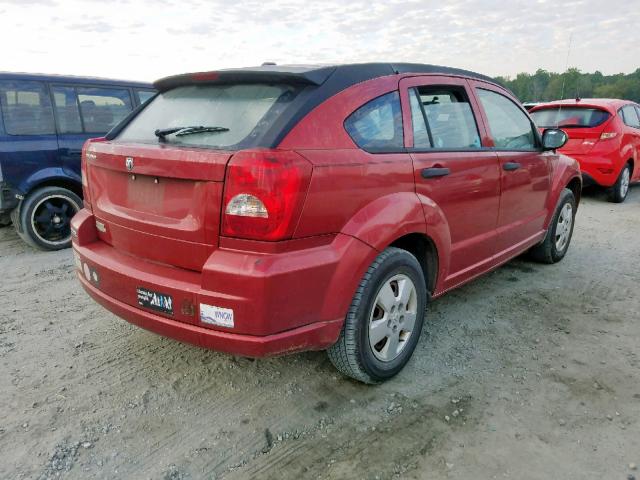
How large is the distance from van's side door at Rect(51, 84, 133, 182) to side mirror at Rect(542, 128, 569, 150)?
4.80 m

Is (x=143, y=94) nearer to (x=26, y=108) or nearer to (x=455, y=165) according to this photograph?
(x=26, y=108)

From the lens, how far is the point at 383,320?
270 cm

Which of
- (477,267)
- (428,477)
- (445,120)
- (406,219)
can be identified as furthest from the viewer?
(477,267)

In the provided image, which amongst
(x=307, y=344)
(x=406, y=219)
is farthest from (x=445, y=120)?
(x=307, y=344)

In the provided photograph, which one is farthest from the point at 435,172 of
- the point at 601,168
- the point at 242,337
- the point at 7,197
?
the point at 601,168

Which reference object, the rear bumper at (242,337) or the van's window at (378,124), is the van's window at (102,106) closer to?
the rear bumper at (242,337)

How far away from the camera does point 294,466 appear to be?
2199 mm

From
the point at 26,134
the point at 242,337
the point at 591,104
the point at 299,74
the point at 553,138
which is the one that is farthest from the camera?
the point at 591,104

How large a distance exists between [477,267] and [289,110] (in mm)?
1949

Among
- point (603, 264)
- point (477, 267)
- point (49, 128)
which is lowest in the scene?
point (603, 264)

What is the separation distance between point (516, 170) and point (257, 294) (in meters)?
2.54

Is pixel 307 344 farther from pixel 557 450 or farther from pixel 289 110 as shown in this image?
pixel 557 450

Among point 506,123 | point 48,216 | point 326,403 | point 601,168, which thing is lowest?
point 326,403

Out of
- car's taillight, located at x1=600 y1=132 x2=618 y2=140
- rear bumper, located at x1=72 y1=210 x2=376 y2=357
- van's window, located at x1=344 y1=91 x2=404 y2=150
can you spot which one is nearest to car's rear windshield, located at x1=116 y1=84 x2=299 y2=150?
van's window, located at x1=344 y1=91 x2=404 y2=150
